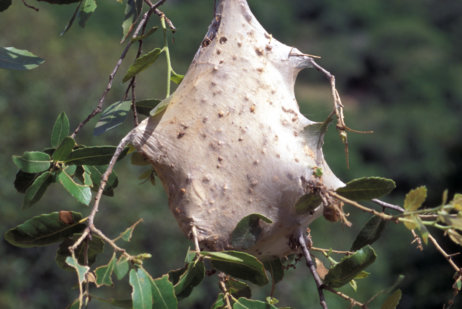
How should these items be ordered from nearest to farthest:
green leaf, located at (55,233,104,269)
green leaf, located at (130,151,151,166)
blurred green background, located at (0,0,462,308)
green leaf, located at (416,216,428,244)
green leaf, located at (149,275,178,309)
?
green leaf, located at (416,216,428,244) → green leaf, located at (149,275,178,309) → green leaf, located at (55,233,104,269) → green leaf, located at (130,151,151,166) → blurred green background, located at (0,0,462,308)

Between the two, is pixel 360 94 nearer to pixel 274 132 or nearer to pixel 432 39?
pixel 432 39

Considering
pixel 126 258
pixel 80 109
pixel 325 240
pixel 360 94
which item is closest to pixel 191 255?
pixel 126 258

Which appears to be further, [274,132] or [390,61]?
[390,61]

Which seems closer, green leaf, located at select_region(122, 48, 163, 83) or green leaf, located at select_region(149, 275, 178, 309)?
green leaf, located at select_region(149, 275, 178, 309)

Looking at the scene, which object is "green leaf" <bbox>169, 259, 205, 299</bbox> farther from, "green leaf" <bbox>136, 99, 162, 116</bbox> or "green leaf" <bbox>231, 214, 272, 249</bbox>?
"green leaf" <bbox>136, 99, 162, 116</bbox>

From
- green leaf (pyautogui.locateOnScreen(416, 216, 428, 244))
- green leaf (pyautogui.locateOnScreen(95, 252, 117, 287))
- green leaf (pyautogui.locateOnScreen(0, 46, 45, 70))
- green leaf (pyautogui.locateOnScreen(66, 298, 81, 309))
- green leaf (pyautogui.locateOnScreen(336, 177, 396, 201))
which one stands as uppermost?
green leaf (pyautogui.locateOnScreen(416, 216, 428, 244))

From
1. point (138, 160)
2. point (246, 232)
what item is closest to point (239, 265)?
point (246, 232)

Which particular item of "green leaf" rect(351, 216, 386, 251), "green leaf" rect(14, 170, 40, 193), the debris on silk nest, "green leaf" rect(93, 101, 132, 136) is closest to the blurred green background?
the debris on silk nest
